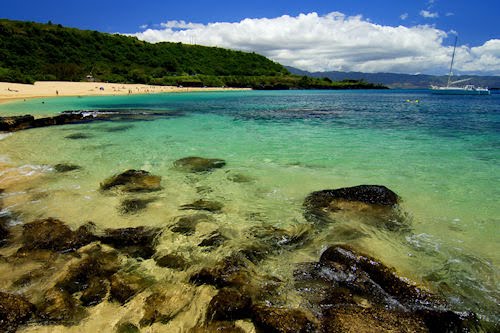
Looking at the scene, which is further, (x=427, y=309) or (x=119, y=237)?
(x=119, y=237)

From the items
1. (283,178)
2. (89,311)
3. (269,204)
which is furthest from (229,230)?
(283,178)

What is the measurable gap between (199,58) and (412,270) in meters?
133

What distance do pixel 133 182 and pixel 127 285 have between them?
5.11 m

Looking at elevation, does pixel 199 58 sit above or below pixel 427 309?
above

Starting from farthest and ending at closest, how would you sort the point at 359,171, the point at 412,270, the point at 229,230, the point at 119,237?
the point at 359,171, the point at 229,230, the point at 119,237, the point at 412,270

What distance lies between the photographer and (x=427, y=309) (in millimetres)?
4148

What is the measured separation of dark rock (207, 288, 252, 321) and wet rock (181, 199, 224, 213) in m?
3.35

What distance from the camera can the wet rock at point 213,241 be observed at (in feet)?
19.6

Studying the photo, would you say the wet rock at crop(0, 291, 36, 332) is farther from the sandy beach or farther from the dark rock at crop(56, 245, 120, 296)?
the sandy beach

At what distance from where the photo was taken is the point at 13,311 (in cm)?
397

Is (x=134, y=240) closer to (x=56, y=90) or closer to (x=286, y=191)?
(x=286, y=191)

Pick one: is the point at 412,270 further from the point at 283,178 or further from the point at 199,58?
the point at 199,58

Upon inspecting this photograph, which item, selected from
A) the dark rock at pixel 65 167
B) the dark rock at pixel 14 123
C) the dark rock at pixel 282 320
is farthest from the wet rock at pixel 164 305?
the dark rock at pixel 14 123

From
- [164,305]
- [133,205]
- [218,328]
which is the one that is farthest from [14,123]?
[218,328]
